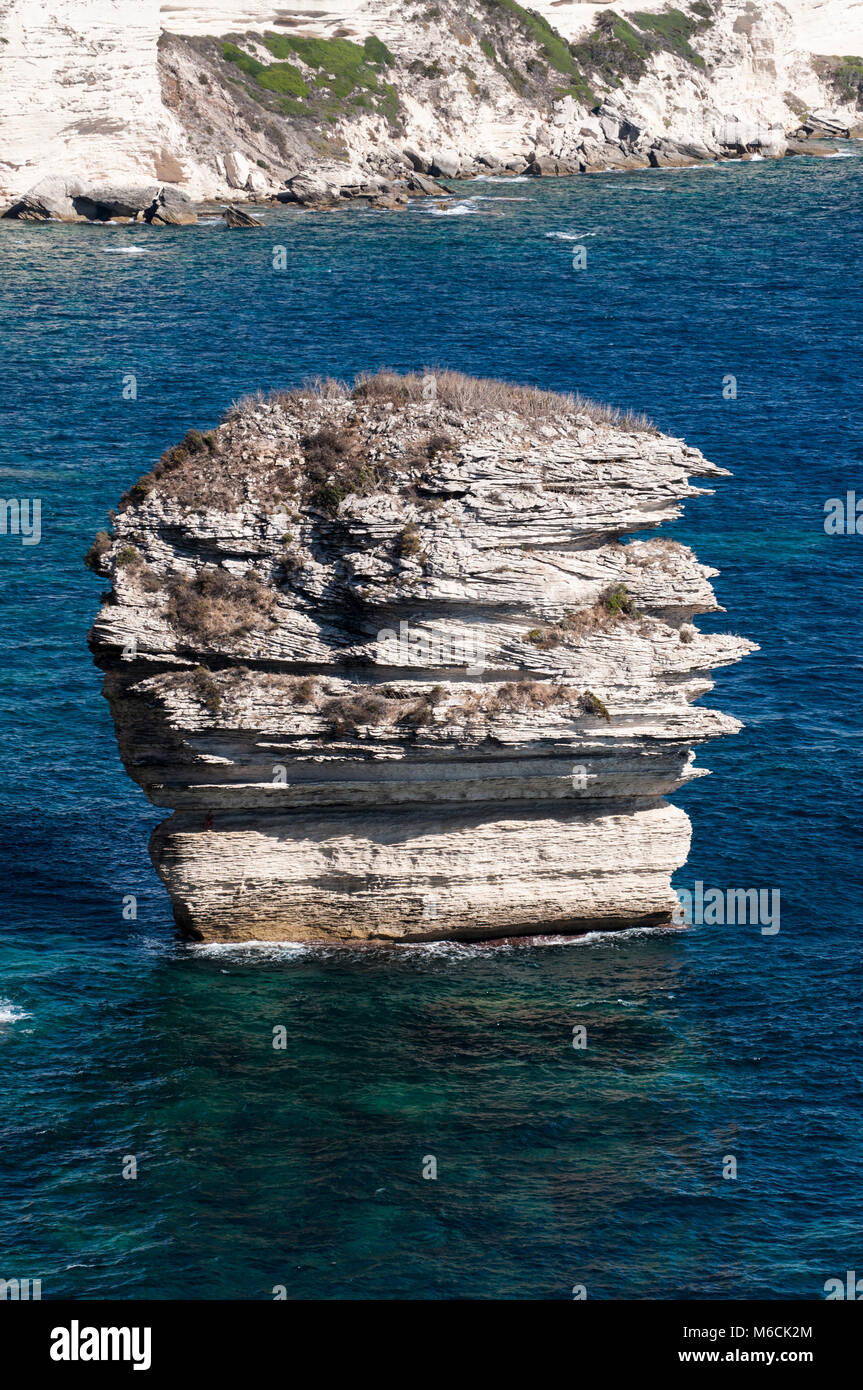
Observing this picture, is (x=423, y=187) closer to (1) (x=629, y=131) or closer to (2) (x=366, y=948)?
(1) (x=629, y=131)

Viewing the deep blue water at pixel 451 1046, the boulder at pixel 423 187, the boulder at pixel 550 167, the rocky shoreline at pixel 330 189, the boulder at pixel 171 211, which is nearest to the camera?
the deep blue water at pixel 451 1046

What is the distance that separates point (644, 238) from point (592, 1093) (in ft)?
383

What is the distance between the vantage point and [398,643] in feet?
149

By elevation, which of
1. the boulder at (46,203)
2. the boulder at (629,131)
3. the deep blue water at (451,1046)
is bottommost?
the deep blue water at (451,1046)

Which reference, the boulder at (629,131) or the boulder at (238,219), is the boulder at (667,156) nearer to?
the boulder at (629,131)

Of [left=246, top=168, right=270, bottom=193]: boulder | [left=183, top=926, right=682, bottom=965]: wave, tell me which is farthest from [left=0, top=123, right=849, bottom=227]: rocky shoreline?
[left=183, top=926, right=682, bottom=965]: wave

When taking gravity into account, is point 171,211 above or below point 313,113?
below

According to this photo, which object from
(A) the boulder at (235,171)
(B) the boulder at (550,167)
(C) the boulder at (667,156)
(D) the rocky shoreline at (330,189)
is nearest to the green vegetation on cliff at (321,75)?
(D) the rocky shoreline at (330,189)

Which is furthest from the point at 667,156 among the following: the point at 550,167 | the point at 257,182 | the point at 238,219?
the point at 238,219

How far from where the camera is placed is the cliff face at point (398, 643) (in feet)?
148

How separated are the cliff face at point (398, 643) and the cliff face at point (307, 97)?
373 ft

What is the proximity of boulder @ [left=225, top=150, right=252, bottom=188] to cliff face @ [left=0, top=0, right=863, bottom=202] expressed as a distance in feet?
0.45

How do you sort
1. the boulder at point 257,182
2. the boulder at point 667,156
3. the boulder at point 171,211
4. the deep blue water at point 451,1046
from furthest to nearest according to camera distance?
the boulder at point 667,156 < the boulder at point 257,182 < the boulder at point 171,211 < the deep blue water at point 451,1046

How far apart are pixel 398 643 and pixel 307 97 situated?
144 meters
